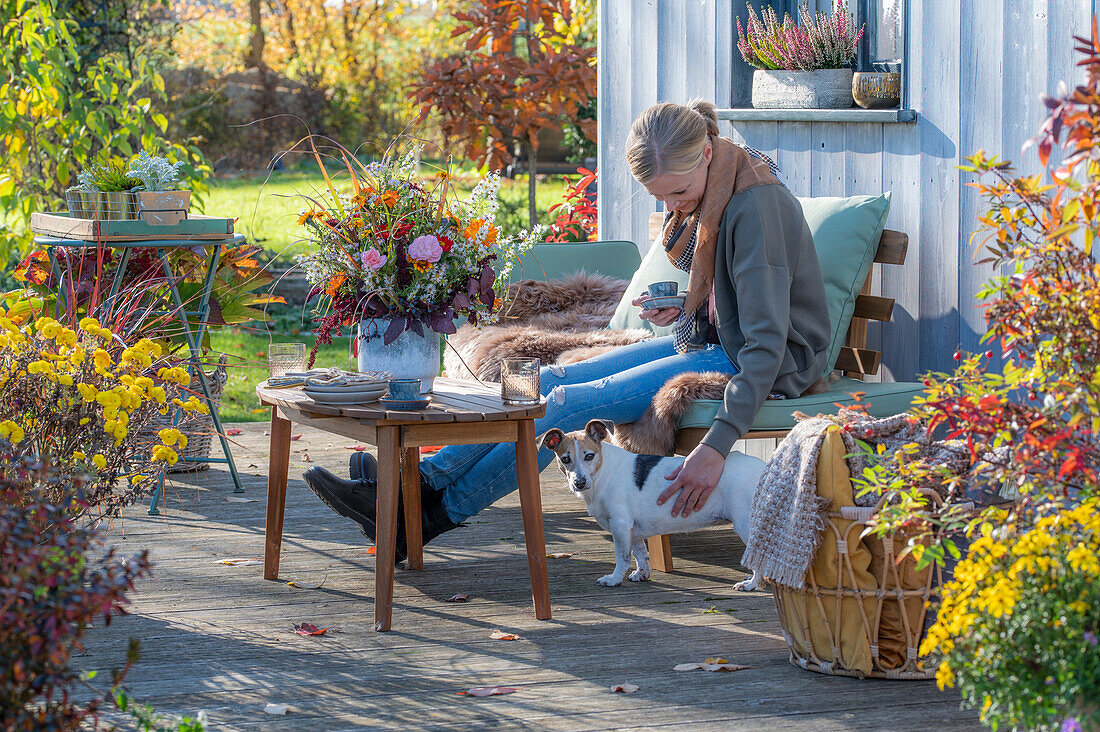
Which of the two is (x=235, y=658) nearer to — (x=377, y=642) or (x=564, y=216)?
(x=377, y=642)

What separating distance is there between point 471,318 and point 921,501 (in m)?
1.23

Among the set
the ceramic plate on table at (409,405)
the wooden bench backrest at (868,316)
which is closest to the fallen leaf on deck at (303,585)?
the ceramic plate on table at (409,405)

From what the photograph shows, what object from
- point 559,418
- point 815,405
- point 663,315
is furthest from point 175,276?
point 815,405

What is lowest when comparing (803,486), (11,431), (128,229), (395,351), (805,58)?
(803,486)

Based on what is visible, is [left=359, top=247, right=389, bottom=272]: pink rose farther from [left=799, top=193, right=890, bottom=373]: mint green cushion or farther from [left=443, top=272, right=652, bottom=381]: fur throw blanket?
[left=799, top=193, right=890, bottom=373]: mint green cushion

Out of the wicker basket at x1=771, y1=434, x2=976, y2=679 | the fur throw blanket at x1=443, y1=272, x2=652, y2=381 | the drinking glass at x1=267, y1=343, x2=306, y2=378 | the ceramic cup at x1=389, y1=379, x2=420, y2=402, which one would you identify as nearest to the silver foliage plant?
the fur throw blanket at x1=443, y1=272, x2=652, y2=381

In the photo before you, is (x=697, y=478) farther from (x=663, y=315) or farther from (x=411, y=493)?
(x=411, y=493)

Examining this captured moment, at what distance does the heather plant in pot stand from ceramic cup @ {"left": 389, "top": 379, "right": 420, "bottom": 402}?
1.85 m

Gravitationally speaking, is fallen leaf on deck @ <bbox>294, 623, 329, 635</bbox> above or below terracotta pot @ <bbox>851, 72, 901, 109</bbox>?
below

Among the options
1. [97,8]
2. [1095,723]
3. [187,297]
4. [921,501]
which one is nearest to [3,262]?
[187,297]

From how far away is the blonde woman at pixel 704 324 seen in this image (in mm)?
2881

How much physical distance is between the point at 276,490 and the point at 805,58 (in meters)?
2.16

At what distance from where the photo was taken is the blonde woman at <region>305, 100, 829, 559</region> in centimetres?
288

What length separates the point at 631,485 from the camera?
2.99 m
